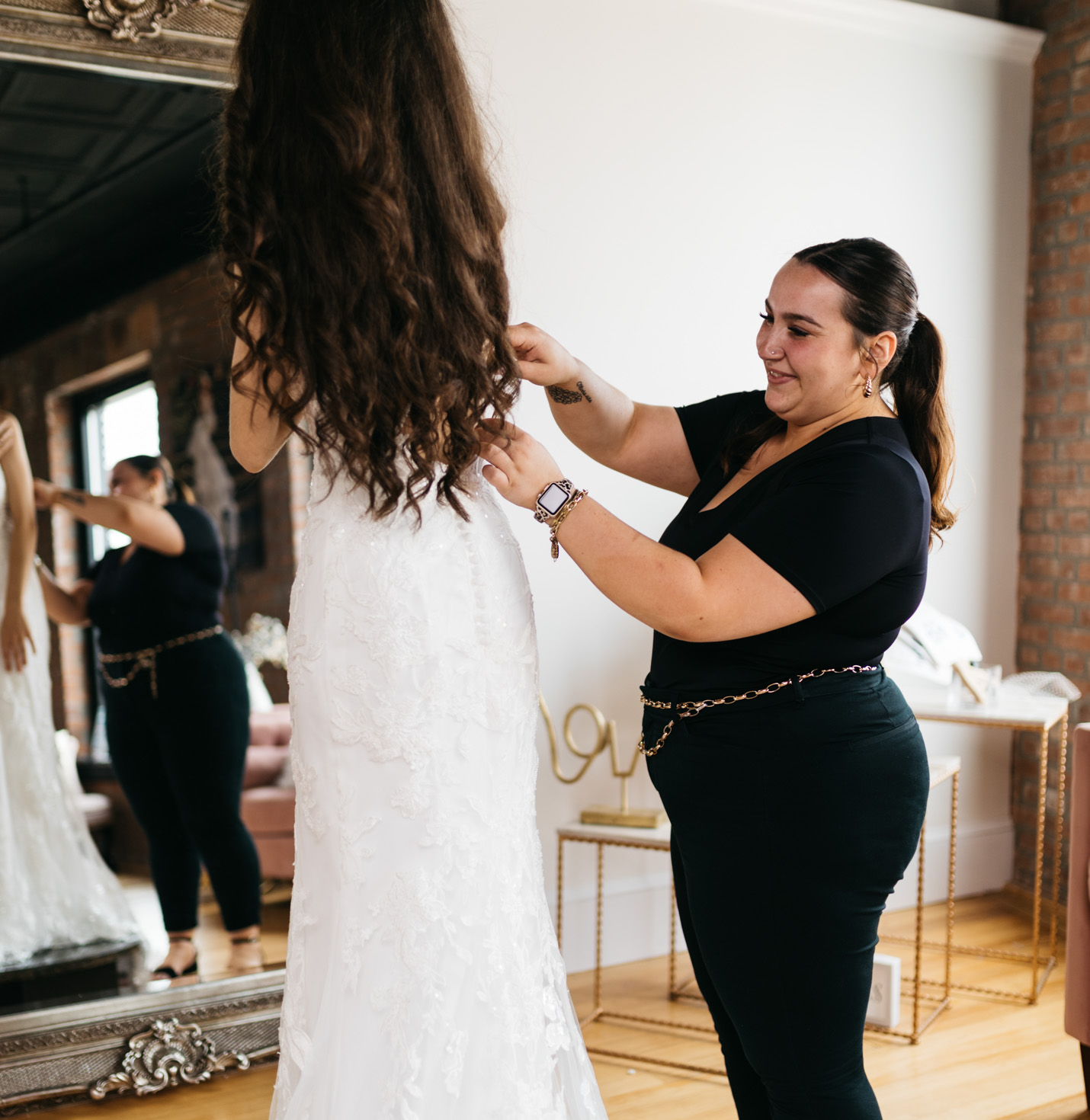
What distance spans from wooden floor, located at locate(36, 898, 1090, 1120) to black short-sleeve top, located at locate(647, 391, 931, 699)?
4.02ft

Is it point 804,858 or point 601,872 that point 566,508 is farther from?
point 601,872

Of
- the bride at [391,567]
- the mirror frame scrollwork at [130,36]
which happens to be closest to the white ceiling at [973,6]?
the mirror frame scrollwork at [130,36]

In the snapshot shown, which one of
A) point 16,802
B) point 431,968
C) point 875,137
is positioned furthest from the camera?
point 875,137

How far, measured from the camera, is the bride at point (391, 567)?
1.21 meters

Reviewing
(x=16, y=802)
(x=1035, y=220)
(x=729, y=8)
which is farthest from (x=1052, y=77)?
(x=16, y=802)

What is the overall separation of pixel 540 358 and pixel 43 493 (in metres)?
1.20

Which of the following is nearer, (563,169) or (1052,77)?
(563,169)

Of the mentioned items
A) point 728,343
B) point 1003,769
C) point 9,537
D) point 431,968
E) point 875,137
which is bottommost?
point 1003,769

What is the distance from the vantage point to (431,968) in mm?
1306

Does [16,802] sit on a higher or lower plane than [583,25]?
lower

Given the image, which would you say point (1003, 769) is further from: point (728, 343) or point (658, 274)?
point (658, 274)

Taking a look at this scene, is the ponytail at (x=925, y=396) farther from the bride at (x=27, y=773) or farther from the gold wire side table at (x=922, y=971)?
the bride at (x=27, y=773)

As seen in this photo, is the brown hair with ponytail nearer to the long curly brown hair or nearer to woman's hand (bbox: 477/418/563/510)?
woman's hand (bbox: 477/418/563/510)

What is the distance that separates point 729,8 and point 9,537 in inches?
90.2
